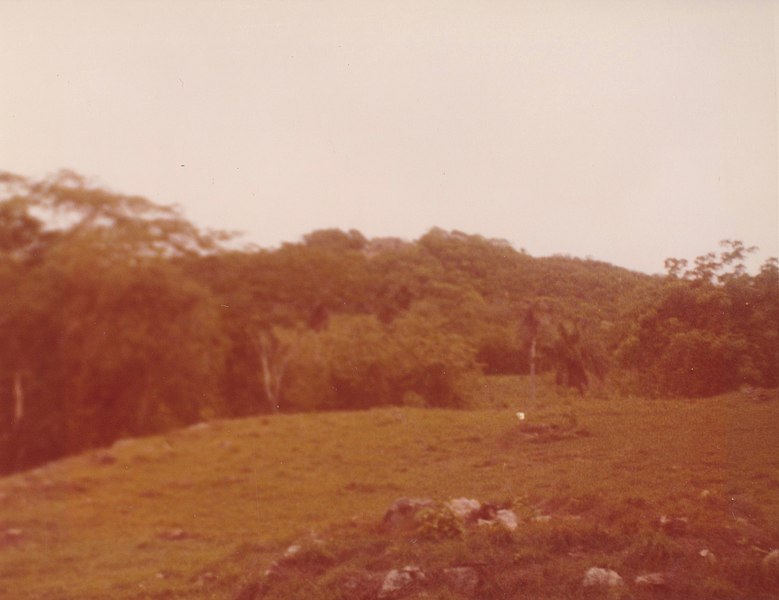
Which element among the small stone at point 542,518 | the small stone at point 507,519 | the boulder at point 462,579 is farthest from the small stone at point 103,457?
the small stone at point 542,518

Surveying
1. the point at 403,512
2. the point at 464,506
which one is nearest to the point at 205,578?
the point at 403,512

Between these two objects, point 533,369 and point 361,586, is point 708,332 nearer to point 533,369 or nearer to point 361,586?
point 533,369

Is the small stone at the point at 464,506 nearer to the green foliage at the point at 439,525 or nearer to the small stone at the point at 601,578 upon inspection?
the green foliage at the point at 439,525

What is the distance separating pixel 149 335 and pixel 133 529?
1869mm

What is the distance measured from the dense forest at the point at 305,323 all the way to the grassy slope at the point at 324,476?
22cm

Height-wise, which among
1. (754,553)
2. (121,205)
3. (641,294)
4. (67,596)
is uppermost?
(121,205)

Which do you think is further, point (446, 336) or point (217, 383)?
point (446, 336)

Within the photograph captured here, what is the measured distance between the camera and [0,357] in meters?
6.76

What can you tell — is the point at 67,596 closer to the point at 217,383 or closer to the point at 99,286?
the point at 217,383

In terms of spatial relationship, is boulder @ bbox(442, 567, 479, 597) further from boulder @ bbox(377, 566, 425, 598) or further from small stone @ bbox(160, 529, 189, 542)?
small stone @ bbox(160, 529, 189, 542)

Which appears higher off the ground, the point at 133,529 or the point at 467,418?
the point at 467,418

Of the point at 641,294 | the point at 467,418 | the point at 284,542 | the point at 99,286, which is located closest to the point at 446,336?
the point at 467,418

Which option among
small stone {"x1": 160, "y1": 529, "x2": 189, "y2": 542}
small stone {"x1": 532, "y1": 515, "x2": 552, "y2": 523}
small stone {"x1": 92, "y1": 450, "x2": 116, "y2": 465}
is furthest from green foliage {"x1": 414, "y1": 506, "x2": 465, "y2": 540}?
small stone {"x1": 92, "y1": 450, "x2": 116, "y2": 465}

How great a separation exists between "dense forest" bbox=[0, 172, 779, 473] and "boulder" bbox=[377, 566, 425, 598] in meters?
1.69
